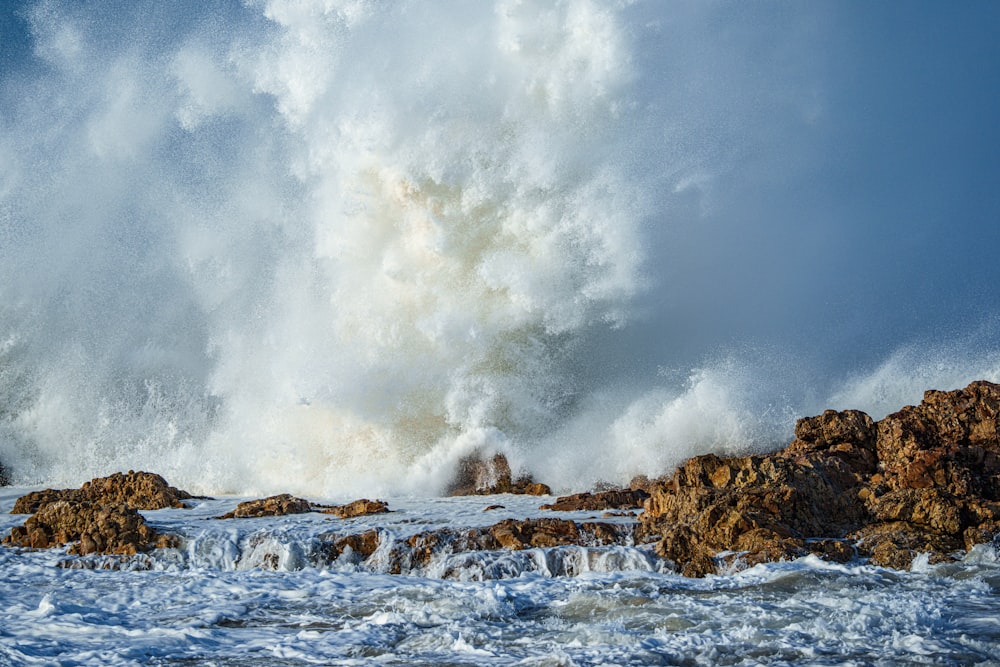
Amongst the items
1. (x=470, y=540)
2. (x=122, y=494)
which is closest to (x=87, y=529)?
(x=122, y=494)

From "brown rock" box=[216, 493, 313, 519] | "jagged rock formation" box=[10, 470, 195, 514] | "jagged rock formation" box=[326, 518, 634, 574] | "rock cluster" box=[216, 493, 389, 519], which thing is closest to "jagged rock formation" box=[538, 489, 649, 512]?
"jagged rock formation" box=[326, 518, 634, 574]

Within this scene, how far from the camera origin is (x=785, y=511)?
33.4ft

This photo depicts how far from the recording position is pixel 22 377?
25047 mm

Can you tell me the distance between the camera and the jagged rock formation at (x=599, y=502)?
12.9 meters

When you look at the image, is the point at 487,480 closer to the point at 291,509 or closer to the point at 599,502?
the point at 599,502

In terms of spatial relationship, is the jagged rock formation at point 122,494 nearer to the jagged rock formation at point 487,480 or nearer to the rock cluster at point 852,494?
the jagged rock formation at point 487,480

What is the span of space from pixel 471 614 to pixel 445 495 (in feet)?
31.6

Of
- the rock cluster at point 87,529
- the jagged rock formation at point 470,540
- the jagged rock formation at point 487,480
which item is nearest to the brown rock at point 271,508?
the rock cluster at point 87,529

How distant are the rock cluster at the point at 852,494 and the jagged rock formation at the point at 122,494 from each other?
838 cm

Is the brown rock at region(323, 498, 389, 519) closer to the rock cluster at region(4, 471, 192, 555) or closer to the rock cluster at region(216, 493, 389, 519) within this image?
the rock cluster at region(216, 493, 389, 519)

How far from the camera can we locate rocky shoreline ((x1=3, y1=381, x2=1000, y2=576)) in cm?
948

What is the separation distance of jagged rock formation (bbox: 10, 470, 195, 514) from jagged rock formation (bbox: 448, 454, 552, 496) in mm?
5224

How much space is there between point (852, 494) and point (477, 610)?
19.7ft

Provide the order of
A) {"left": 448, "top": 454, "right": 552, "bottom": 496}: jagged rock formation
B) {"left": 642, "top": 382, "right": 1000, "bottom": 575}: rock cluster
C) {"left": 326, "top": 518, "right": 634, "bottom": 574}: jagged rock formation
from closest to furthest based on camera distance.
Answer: {"left": 642, "top": 382, "right": 1000, "bottom": 575}: rock cluster, {"left": 326, "top": 518, "right": 634, "bottom": 574}: jagged rock formation, {"left": 448, "top": 454, "right": 552, "bottom": 496}: jagged rock formation
